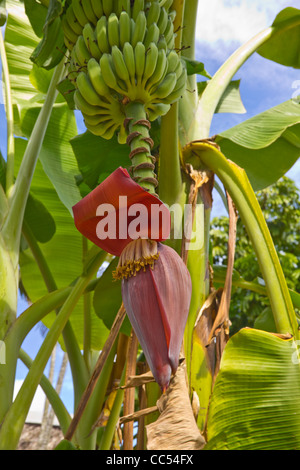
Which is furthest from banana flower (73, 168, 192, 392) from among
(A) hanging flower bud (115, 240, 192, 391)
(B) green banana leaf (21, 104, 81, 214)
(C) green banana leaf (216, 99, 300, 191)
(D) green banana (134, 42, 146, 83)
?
(B) green banana leaf (21, 104, 81, 214)

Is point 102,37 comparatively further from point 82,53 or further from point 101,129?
point 101,129

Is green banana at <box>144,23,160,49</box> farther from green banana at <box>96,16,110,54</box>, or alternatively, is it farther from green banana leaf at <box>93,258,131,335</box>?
green banana leaf at <box>93,258,131,335</box>

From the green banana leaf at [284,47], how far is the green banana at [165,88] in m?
0.72

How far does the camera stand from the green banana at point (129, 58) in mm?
729

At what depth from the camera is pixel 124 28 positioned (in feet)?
2.48

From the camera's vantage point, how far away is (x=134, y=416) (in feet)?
2.43

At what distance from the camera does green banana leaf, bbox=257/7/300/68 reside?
1.43 metres

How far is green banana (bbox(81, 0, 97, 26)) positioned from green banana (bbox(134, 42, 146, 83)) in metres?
0.12

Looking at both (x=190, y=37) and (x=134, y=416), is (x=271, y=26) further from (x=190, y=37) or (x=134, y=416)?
(x=134, y=416)

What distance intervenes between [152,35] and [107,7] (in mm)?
92

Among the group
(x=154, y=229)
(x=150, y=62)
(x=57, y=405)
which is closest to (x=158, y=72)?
(x=150, y=62)

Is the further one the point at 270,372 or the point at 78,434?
the point at 78,434

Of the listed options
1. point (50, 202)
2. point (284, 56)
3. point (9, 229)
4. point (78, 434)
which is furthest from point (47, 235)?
point (284, 56)
